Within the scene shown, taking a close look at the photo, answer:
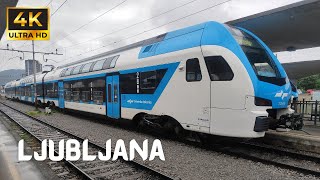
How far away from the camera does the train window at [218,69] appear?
7.95 m

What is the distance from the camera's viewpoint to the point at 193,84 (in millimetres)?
8914

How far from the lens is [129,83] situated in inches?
472

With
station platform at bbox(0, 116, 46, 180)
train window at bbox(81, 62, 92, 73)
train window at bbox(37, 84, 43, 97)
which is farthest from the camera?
train window at bbox(37, 84, 43, 97)

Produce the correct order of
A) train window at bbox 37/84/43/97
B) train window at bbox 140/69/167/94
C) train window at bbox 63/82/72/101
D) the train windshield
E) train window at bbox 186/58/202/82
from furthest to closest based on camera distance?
train window at bbox 37/84/43/97 → train window at bbox 63/82/72/101 → train window at bbox 140/69/167/94 → train window at bbox 186/58/202/82 → the train windshield

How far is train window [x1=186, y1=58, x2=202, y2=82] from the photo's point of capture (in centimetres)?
875

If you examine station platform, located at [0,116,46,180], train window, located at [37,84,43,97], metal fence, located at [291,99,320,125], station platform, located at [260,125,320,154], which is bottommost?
station platform, located at [0,116,46,180]

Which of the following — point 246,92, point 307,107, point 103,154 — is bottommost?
point 103,154

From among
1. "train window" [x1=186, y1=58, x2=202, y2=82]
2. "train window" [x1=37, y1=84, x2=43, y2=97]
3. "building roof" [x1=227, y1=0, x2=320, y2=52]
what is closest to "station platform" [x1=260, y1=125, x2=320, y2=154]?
"train window" [x1=186, y1=58, x2=202, y2=82]

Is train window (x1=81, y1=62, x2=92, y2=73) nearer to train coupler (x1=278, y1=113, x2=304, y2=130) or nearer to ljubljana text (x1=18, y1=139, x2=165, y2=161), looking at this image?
ljubljana text (x1=18, y1=139, x2=165, y2=161)

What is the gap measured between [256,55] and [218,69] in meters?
1.23

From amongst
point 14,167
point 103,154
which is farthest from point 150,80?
point 14,167

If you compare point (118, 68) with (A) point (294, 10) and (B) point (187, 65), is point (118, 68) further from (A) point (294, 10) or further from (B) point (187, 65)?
(A) point (294, 10)

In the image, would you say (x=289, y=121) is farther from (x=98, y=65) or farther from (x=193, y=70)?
(x=98, y=65)

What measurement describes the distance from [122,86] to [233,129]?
18.9 feet
